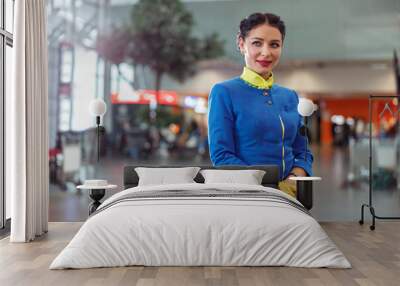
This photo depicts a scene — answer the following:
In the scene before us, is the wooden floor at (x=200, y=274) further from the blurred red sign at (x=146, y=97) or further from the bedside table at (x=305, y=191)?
the blurred red sign at (x=146, y=97)

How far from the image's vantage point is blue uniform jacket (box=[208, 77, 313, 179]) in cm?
602

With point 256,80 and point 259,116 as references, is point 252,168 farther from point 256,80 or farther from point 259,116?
point 256,80

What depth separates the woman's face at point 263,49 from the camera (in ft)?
20.5

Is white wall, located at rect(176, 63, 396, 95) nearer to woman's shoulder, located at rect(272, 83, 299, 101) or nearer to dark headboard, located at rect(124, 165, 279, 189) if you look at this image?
woman's shoulder, located at rect(272, 83, 299, 101)

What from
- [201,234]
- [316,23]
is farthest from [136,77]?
[201,234]

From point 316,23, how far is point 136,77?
2.66 meters

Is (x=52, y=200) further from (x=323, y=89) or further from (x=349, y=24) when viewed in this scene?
(x=349, y=24)

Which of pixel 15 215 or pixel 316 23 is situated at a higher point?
pixel 316 23

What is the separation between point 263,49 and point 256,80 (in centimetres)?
35

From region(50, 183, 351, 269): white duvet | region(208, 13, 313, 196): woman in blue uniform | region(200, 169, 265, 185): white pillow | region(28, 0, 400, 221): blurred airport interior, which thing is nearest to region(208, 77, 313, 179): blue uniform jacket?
region(208, 13, 313, 196): woman in blue uniform

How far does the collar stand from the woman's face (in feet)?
0.17

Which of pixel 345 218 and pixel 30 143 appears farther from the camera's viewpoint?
pixel 345 218

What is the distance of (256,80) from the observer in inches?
244

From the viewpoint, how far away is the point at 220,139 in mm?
6043
